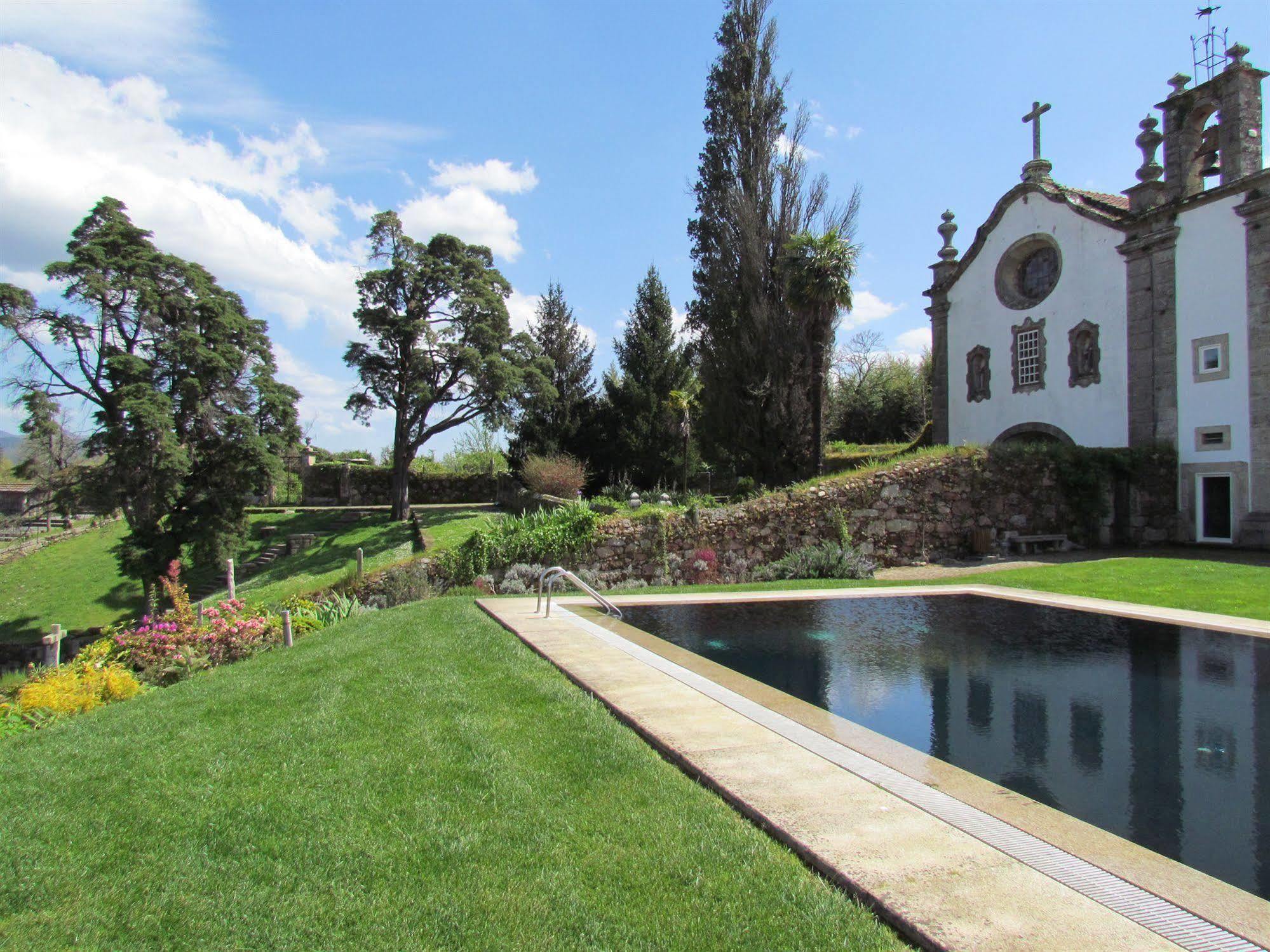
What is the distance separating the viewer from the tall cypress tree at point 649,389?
3081 cm

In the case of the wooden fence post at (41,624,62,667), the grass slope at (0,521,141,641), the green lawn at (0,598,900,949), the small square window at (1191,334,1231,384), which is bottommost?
the grass slope at (0,521,141,641)

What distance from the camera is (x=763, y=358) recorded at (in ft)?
78.0

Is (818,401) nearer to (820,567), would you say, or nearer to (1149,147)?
(820,567)

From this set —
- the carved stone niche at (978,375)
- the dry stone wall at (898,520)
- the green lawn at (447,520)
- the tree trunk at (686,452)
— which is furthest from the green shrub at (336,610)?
the carved stone niche at (978,375)

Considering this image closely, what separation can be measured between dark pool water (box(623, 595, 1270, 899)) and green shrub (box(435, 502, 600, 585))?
3450 millimetres

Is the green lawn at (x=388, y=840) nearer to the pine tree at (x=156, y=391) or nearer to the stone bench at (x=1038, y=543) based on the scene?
the stone bench at (x=1038, y=543)

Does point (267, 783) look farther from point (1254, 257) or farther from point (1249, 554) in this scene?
point (1254, 257)

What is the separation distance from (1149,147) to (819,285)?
8865 millimetres

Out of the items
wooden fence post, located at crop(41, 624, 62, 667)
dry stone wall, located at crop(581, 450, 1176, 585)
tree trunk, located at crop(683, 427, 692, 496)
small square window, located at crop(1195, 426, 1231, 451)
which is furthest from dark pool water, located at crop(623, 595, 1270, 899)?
tree trunk, located at crop(683, 427, 692, 496)

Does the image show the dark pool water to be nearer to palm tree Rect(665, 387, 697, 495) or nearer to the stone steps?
palm tree Rect(665, 387, 697, 495)

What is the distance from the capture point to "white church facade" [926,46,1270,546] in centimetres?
1656

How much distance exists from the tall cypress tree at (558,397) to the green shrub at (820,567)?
18530 millimetres

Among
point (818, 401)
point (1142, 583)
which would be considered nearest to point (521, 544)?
point (1142, 583)

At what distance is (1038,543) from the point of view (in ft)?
55.8
